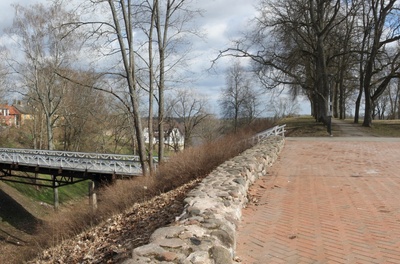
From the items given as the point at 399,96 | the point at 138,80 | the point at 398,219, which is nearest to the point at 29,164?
the point at 138,80

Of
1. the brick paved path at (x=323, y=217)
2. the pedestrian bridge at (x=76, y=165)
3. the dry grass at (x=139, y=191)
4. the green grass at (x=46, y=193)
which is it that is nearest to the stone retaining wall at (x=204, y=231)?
the brick paved path at (x=323, y=217)

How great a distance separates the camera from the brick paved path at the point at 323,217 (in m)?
4.33

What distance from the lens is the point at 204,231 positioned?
4.17 meters

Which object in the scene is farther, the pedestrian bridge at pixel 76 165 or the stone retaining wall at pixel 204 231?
the pedestrian bridge at pixel 76 165

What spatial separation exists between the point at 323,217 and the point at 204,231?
8.35 ft

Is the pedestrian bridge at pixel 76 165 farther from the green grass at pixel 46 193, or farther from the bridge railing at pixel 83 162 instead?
the green grass at pixel 46 193

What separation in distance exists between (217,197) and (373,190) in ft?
13.2

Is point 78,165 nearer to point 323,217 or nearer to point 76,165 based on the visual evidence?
point 76,165

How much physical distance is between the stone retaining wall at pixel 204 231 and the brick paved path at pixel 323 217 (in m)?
0.36

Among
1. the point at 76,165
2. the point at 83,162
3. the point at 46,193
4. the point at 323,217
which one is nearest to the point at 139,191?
the point at 323,217

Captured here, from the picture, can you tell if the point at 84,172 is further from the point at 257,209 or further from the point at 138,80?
the point at 257,209

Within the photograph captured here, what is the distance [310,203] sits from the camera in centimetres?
676

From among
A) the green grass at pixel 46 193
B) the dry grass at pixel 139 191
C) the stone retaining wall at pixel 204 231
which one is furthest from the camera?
the green grass at pixel 46 193

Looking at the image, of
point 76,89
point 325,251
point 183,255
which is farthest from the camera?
point 76,89
